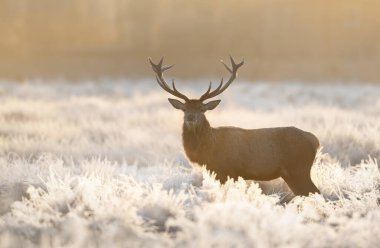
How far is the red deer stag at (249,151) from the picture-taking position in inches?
335

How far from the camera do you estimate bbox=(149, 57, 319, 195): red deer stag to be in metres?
8.51

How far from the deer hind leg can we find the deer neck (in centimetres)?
104

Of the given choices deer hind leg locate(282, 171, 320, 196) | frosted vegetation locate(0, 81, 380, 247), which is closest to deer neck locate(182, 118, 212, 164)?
frosted vegetation locate(0, 81, 380, 247)

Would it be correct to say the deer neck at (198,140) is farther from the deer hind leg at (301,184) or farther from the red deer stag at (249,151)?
the deer hind leg at (301,184)

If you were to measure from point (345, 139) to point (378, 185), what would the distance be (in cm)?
499

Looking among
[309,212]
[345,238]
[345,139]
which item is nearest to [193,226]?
[345,238]

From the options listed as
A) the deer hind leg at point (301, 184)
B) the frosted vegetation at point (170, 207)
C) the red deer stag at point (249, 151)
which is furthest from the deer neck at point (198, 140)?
the deer hind leg at point (301, 184)

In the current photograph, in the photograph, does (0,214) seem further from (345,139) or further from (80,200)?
(345,139)

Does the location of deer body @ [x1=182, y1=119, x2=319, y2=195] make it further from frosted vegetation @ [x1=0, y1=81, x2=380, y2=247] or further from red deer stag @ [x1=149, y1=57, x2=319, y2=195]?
frosted vegetation @ [x1=0, y1=81, x2=380, y2=247]

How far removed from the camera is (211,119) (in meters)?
20.4

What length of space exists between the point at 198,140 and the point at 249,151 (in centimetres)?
63

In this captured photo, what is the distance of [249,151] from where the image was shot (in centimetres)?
853

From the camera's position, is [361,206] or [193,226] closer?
[193,226]

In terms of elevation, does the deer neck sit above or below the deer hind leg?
above
